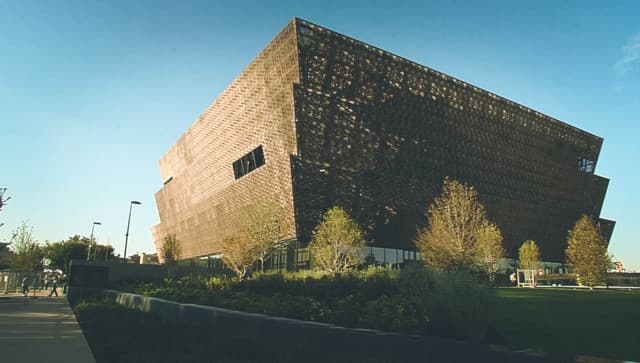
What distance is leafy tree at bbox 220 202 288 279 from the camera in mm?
38469

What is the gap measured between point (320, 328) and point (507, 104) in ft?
237

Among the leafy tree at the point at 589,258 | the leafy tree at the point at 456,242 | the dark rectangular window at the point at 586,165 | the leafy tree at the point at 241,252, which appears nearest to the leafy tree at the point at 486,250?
the leafy tree at the point at 456,242

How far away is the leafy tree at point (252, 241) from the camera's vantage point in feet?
126

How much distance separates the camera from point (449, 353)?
8.55 metres

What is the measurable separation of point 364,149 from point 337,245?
16.7 meters

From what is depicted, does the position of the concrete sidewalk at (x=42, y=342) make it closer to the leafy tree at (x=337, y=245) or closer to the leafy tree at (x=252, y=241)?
the leafy tree at (x=252, y=241)

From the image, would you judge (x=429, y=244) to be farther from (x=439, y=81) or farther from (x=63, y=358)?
(x=63, y=358)

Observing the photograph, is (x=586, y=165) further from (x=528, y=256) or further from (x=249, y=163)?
(x=249, y=163)

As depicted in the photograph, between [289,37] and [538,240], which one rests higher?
[289,37]

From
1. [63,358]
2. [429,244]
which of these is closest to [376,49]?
[429,244]

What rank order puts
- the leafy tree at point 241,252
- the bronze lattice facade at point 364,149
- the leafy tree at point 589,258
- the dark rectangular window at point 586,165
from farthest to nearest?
the dark rectangular window at point 586,165, the leafy tree at point 589,258, the bronze lattice facade at point 364,149, the leafy tree at point 241,252

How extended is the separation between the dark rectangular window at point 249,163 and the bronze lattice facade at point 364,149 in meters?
0.18

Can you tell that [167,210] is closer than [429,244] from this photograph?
No

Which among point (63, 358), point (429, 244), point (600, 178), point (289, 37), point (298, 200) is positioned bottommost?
point (63, 358)
